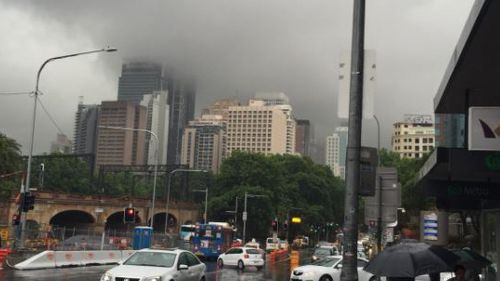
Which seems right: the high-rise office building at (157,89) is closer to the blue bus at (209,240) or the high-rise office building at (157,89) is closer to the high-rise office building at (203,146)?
the high-rise office building at (203,146)

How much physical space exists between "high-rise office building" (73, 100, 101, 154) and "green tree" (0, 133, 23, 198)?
930 cm

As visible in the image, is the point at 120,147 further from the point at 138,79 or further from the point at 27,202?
the point at 27,202

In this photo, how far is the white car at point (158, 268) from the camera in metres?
15.8

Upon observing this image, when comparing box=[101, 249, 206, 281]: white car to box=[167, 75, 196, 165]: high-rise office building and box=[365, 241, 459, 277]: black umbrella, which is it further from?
box=[167, 75, 196, 165]: high-rise office building

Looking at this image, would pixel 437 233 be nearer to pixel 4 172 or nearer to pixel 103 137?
pixel 4 172

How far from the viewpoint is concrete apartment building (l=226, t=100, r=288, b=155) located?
158500 mm

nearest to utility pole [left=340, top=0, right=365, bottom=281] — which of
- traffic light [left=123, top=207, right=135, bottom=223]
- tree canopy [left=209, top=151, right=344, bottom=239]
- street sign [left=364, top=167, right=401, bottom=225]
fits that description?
street sign [left=364, top=167, right=401, bottom=225]

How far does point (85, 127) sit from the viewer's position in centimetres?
9144

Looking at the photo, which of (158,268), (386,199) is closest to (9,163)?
(158,268)

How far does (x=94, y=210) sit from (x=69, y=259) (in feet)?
192

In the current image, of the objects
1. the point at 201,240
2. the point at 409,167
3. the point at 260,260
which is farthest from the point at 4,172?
the point at 409,167

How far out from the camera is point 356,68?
8.73 m

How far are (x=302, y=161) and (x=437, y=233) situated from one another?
8591 centimetres

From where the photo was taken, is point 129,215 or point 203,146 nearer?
point 129,215
